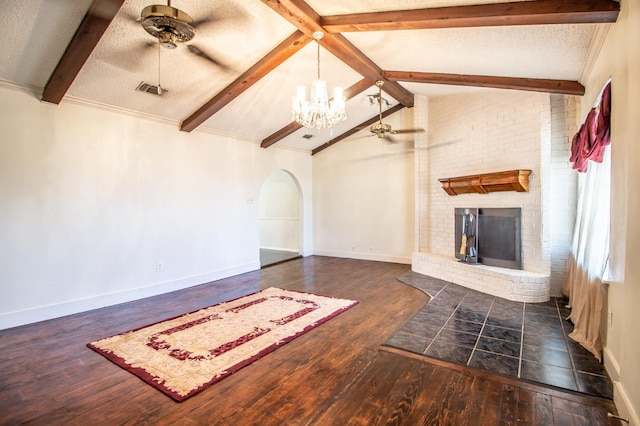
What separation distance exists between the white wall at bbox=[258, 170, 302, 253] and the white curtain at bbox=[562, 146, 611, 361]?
613 cm

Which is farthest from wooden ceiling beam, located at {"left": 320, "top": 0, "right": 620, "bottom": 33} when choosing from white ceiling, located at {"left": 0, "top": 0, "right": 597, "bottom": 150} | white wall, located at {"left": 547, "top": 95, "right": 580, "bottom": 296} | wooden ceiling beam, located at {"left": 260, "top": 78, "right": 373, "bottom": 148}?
white wall, located at {"left": 547, "top": 95, "right": 580, "bottom": 296}

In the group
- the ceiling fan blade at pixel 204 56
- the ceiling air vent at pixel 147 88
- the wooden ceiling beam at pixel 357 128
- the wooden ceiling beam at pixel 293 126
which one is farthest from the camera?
the wooden ceiling beam at pixel 357 128

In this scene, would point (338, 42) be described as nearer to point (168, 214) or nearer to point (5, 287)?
point (168, 214)

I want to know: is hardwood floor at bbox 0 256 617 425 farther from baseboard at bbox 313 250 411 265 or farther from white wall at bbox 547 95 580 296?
baseboard at bbox 313 250 411 265

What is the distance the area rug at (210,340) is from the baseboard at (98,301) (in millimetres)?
1207

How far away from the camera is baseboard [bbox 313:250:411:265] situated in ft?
22.3

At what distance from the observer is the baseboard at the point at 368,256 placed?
6785 mm

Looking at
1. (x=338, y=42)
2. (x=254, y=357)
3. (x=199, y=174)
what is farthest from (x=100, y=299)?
(x=338, y=42)

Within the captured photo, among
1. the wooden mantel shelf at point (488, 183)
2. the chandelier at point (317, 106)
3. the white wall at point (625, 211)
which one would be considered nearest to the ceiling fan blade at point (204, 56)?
the chandelier at point (317, 106)

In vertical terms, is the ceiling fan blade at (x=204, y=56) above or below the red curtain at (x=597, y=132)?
above

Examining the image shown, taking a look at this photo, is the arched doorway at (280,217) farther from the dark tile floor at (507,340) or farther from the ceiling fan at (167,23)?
the ceiling fan at (167,23)

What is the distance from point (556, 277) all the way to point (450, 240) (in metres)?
1.69

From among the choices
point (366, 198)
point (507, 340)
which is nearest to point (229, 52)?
point (507, 340)

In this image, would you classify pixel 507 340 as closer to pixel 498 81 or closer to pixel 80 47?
pixel 498 81
